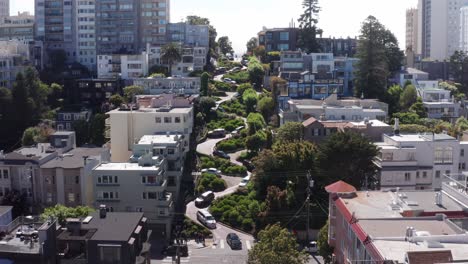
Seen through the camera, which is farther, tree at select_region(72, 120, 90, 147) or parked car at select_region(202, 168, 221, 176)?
tree at select_region(72, 120, 90, 147)

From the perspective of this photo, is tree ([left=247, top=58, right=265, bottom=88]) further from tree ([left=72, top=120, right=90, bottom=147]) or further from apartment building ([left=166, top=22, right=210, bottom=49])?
tree ([left=72, top=120, right=90, bottom=147])

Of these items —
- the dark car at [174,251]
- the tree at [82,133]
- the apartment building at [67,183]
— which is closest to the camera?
the dark car at [174,251]

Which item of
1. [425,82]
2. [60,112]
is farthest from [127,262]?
[425,82]

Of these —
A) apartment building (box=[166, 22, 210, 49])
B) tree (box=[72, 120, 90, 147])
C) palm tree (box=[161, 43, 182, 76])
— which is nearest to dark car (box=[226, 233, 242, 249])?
tree (box=[72, 120, 90, 147])

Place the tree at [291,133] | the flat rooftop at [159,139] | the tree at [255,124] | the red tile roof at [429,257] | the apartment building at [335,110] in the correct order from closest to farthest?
the red tile roof at [429,257] → the flat rooftop at [159,139] → the tree at [291,133] → the apartment building at [335,110] → the tree at [255,124]

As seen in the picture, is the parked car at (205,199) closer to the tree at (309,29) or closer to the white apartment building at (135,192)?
the white apartment building at (135,192)

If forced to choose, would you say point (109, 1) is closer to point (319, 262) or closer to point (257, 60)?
point (257, 60)

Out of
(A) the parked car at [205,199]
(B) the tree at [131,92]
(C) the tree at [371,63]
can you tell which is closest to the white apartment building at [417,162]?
(A) the parked car at [205,199]
